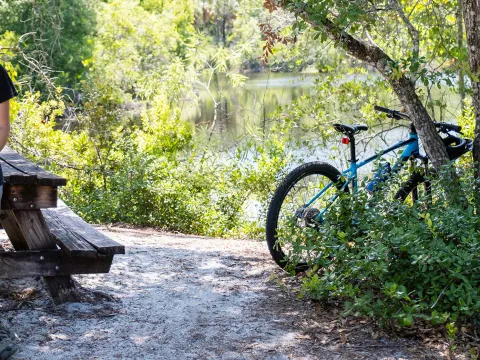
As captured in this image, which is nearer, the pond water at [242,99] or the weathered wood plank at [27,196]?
the weathered wood plank at [27,196]

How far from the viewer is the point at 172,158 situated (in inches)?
444

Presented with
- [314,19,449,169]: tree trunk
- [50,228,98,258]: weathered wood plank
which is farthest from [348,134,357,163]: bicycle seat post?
[50,228,98,258]: weathered wood plank

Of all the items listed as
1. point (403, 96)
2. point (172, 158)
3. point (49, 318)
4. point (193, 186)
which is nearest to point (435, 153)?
point (403, 96)

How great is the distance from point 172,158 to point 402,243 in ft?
24.6

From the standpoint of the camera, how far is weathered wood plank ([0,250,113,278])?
423 centimetres

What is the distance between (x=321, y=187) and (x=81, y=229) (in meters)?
1.95

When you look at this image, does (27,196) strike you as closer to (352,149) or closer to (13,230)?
(13,230)

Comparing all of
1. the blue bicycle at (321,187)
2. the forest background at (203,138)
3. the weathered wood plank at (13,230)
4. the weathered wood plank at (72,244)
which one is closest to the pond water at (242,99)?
the forest background at (203,138)

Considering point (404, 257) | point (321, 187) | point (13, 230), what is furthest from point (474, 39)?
point (13, 230)

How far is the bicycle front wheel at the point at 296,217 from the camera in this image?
4.77m

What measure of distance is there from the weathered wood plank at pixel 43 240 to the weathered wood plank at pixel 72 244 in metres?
0.08

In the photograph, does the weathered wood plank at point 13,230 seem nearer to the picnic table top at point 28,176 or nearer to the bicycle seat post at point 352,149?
the picnic table top at point 28,176

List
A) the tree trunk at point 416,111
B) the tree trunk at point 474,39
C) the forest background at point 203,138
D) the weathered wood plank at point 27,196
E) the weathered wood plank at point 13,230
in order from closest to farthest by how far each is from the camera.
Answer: the weathered wood plank at point 27,196 → the weathered wood plank at point 13,230 → the tree trunk at point 474,39 → the tree trunk at point 416,111 → the forest background at point 203,138

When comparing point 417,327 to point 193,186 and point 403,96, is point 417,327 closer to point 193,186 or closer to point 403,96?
point 403,96
